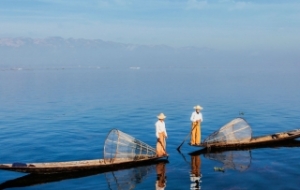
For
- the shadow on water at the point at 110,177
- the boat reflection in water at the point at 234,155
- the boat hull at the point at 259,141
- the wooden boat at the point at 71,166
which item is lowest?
the shadow on water at the point at 110,177

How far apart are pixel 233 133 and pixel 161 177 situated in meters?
8.78

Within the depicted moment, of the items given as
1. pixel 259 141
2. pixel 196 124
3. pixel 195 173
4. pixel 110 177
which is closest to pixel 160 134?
pixel 195 173

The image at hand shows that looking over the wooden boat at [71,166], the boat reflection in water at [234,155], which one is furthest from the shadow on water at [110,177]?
the boat reflection in water at [234,155]

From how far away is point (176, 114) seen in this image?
47438 millimetres

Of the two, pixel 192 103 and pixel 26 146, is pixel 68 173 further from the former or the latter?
pixel 192 103

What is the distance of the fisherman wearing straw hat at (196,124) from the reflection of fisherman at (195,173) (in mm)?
1450

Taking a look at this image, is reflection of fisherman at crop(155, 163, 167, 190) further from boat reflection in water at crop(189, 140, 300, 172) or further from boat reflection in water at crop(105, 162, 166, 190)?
boat reflection in water at crop(189, 140, 300, 172)

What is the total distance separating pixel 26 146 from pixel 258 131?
22.2 metres

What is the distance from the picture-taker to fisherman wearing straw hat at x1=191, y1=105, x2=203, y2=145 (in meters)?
26.4

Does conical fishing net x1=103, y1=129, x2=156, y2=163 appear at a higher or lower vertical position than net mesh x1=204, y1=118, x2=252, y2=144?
lower

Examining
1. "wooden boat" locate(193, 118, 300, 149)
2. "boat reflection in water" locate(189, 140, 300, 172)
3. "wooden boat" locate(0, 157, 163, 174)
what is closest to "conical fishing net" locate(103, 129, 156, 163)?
"wooden boat" locate(0, 157, 163, 174)

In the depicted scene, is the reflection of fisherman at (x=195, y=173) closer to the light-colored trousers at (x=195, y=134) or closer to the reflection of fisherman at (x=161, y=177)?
the light-colored trousers at (x=195, y=134)

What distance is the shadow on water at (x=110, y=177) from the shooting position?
21078 mm

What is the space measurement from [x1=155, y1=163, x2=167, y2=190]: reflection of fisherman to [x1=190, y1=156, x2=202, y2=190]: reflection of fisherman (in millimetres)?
1679
